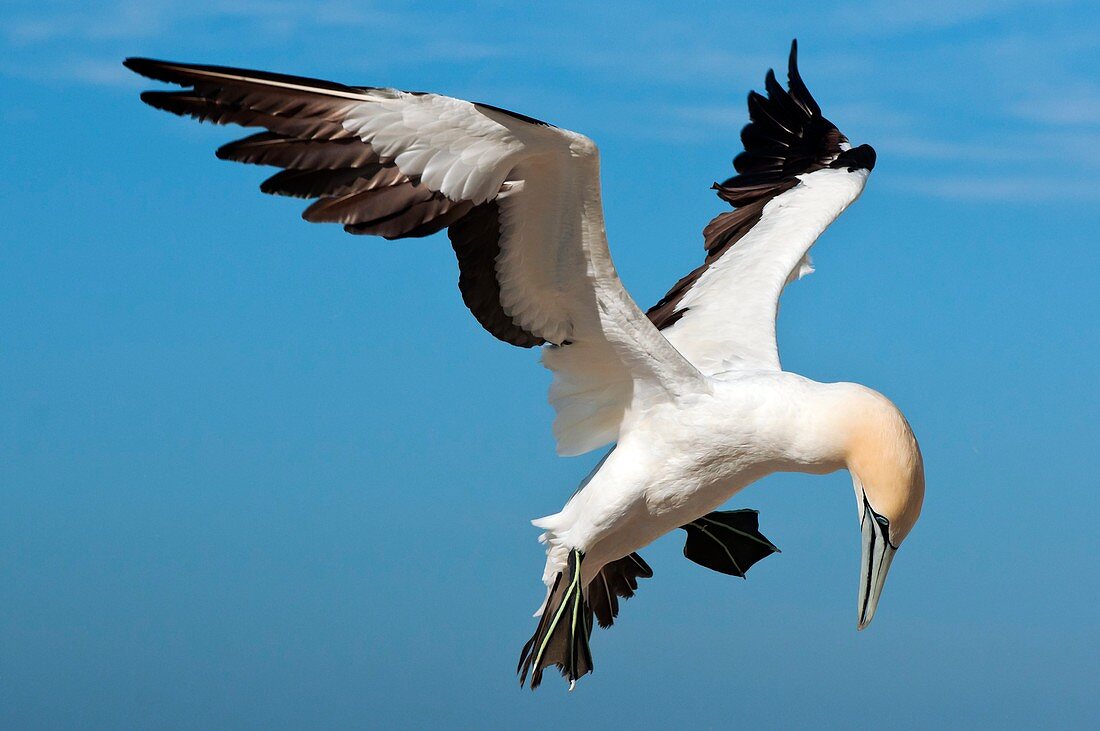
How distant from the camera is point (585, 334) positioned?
8438 millimetres

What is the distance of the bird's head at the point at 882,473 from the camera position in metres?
7.71

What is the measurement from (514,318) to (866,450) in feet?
6.70

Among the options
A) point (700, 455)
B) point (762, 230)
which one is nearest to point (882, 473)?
point (700, 455)

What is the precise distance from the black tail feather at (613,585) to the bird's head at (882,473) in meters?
2.16

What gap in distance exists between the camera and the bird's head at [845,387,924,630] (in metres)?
7.71

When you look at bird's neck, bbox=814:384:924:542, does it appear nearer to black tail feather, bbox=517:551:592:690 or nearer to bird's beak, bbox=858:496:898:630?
bird's beak, bbox=858:496:898:630

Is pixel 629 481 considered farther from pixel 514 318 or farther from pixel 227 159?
pixel 227 159

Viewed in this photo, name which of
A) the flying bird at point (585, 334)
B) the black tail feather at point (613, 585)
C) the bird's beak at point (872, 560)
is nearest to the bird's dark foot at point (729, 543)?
the flying bird at point (585, 334)

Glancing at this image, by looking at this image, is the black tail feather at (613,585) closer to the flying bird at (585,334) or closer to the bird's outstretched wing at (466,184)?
the flying bird at (585,334)

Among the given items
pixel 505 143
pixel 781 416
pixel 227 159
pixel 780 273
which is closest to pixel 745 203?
pixel 780 273

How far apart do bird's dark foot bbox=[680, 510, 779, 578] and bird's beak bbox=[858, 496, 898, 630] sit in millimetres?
1863

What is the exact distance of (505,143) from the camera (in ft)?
23.3

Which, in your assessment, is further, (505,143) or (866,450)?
(866,450)

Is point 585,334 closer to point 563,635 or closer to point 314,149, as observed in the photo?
point 563,635
